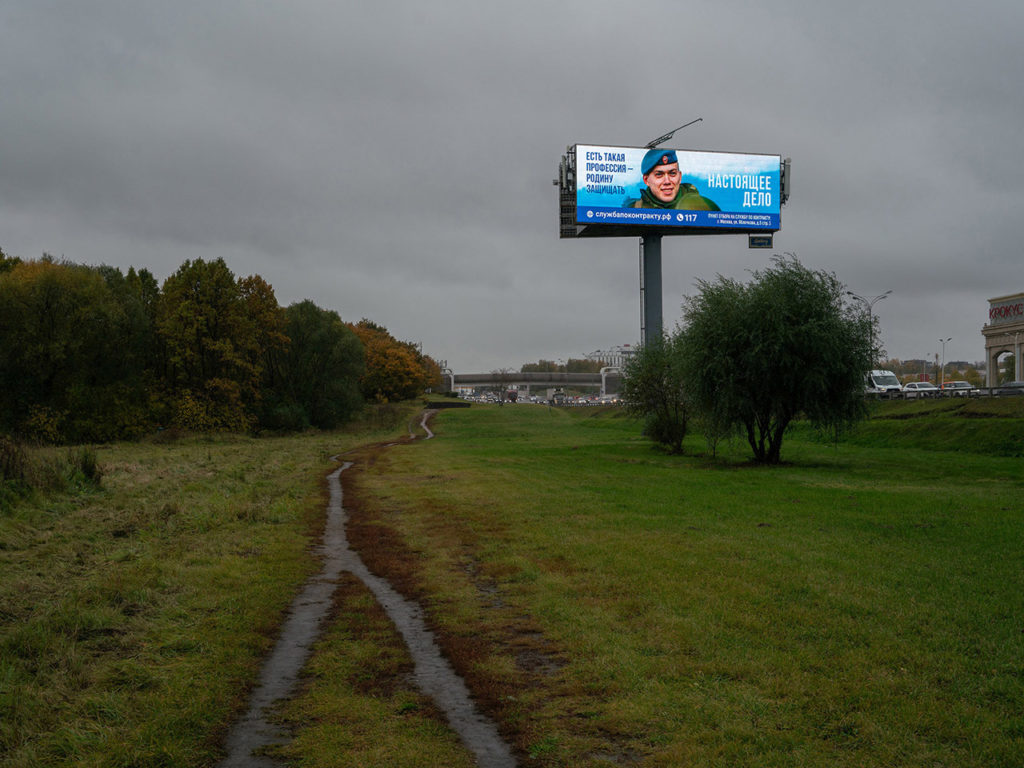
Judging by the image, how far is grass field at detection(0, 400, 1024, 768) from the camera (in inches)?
249

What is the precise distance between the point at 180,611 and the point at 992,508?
17.5 metres

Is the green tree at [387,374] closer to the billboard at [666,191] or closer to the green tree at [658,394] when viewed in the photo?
the billboard at [666,191]

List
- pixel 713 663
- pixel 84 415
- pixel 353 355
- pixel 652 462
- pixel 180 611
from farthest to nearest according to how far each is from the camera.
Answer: pixel 353 355
pixel 84 415
pixel 652 462
pixel 180 611
pixel 713 663

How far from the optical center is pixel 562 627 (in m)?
9.56

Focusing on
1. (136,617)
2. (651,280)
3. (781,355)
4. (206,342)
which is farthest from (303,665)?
(206,342)

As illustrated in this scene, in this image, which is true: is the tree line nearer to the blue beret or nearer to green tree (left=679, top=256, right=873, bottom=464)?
the blue beret

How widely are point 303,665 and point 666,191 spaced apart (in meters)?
45.2

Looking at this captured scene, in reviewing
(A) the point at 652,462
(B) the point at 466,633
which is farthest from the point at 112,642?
(A) the point at 652,462

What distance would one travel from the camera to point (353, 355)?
8062cm

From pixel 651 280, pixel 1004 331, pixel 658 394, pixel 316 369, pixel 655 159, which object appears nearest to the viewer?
pixel 658 394

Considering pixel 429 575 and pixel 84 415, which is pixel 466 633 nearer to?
pixel 429 575

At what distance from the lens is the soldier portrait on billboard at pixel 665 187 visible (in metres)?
49.1

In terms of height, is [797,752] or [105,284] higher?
[105,284]

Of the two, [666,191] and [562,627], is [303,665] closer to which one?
[562,627]
